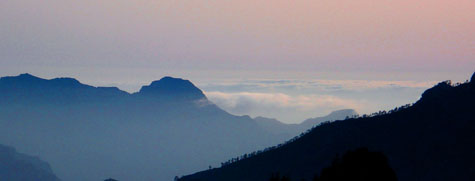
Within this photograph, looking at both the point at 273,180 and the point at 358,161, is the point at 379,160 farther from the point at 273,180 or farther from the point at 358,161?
the point at 273,180

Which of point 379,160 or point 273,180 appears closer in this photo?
point 379,160

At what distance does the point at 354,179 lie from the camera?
94.9 metres

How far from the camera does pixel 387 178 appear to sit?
94.2 meters

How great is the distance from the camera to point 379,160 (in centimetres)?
9394

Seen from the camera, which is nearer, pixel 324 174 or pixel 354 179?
pixel 354 179

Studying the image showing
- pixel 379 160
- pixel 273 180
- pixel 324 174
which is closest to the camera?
pixel 379 160

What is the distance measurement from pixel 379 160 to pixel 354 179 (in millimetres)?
4436

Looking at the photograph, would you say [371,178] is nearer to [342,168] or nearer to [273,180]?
[342,168]

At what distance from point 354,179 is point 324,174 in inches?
309

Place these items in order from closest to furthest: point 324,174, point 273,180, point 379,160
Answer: point 379,160 → point 324,174 → point 273,180

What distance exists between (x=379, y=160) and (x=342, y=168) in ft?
19.6

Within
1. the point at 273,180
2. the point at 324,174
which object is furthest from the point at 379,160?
the point at 273,180

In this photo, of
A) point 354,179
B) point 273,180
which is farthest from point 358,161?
point 273,180

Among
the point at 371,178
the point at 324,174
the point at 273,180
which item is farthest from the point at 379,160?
the point at 273,180
